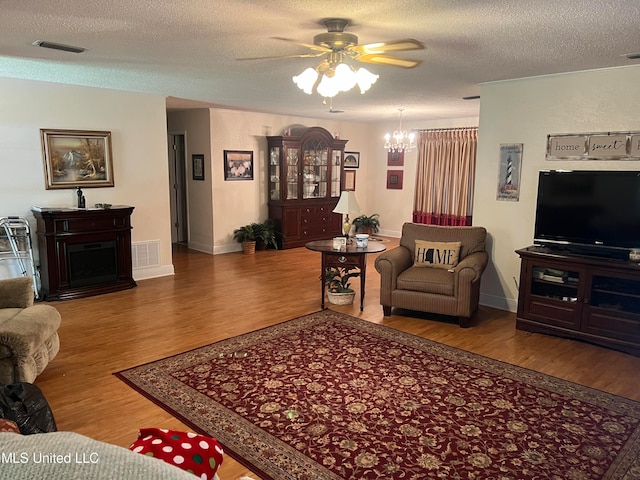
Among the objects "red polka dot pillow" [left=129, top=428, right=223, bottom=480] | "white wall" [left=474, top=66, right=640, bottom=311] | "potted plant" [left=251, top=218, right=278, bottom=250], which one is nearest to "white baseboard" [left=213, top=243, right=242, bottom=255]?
"potted plant" [left=251, top=218, right=278, bottom=250]

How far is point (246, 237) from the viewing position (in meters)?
8.13

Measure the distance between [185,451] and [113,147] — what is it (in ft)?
17.6

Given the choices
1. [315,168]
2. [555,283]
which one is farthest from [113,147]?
[555,283]

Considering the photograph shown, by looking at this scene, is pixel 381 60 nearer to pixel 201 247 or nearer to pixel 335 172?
pixel 201 247

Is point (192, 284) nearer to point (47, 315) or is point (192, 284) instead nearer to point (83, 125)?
point (83, 125)

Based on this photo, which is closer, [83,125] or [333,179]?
[83,125]

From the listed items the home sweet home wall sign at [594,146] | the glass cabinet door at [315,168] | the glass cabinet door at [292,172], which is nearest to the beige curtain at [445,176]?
the glass cabinet door at [315,168]

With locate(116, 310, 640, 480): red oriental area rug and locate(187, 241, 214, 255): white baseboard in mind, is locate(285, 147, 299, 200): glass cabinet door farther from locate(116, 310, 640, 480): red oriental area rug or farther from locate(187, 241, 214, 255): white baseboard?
locate(116, 310, 640, 480): red oriental area rug

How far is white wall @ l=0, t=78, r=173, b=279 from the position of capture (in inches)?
199

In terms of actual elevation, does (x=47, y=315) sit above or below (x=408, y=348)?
above

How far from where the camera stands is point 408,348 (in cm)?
394

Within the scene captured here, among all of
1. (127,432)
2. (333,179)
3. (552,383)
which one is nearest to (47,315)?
(127,432)

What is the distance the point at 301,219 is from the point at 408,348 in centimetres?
510

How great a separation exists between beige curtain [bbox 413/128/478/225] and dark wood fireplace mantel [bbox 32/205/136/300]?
5.73 m
